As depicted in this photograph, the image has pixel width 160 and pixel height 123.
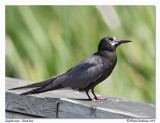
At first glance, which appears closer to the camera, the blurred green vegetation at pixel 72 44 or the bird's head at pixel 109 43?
the bird's head at pixel 109 43

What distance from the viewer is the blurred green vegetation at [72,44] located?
5270mm

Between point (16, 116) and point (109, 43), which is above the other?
point (109, 43)

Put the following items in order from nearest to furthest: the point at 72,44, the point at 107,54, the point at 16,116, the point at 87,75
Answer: the point at 16,116 → the point at 87,75 → the point at 107,54 → the point at 72,44

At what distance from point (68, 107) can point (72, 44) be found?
6.06ft

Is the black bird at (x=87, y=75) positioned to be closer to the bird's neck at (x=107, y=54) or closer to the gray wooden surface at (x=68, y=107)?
the bird's neck at (x=107, y=54)

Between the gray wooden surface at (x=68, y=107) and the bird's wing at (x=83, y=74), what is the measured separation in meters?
0.17

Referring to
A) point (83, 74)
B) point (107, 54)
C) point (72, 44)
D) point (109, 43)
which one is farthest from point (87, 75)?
point (72, 44)

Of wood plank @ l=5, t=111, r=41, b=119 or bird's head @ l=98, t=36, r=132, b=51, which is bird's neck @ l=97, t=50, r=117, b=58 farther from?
wood plank @ l=5, t=111, r=41, b=119

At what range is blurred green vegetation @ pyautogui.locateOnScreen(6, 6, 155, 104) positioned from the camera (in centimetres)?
527

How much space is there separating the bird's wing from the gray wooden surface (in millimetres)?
170

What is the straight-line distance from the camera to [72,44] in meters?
5.36

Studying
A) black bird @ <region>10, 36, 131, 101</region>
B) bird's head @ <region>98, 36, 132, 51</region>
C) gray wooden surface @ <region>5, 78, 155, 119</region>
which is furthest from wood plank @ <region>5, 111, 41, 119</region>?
bird's head @ <region>98, 36, 132, 51</region>

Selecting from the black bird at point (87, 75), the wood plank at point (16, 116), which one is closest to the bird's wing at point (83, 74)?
the black bird at point (87, 75)

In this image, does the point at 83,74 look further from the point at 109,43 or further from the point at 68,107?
the point at 68,107
